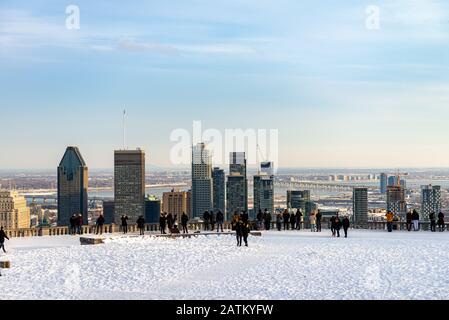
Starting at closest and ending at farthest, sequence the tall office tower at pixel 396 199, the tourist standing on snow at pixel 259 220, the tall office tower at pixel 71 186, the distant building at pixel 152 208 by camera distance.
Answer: the tourist standing on snow at pixel 259 220
the tall office tower at pixel 396 199
the distant building at pixel 152 208
the tall office tower at pixel 71 186

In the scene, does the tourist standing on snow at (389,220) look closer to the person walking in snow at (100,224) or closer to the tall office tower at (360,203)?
the person walking in snow at (100,224)

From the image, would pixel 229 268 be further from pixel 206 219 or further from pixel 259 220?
pixel 259 220

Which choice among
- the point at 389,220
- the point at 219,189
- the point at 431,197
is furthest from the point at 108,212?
the point at 389,220

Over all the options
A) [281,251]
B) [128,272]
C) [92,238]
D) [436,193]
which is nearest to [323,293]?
[128,272]

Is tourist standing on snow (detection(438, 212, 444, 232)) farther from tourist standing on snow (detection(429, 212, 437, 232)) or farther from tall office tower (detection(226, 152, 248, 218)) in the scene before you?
tall office tower (detection(226, 152, 248, 218))

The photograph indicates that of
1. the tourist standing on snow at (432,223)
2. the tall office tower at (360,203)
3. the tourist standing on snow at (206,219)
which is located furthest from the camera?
the tall office tower at (360,203)

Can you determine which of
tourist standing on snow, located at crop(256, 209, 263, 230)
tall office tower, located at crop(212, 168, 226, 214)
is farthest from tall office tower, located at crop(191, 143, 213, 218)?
tourist standing on snow, located at crop(256, 209, 263, 230)

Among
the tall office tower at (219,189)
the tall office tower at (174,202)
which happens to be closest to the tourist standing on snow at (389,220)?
the tall office tower at (174,202)
